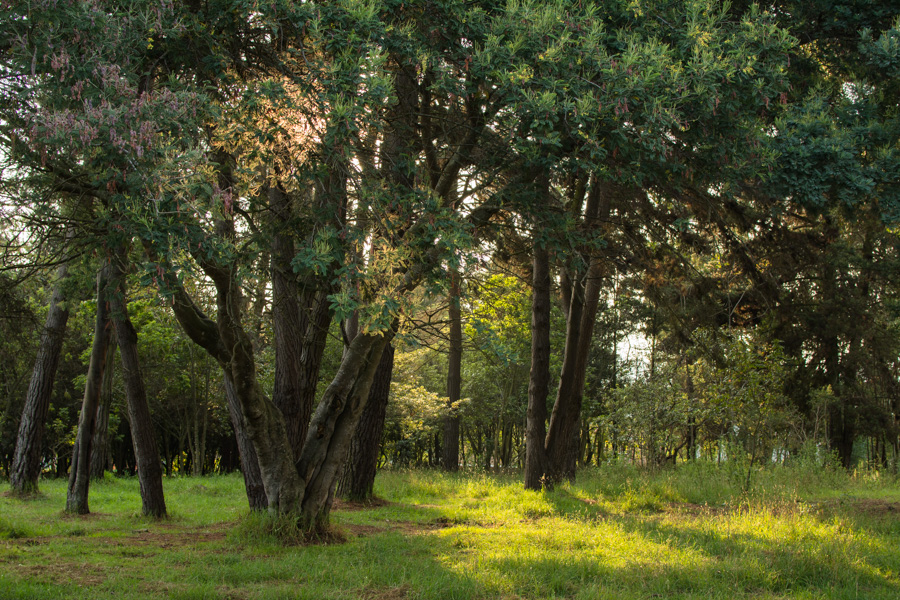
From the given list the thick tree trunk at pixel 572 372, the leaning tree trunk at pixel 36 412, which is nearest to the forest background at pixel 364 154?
the thick tree trunk at pixel 572 372

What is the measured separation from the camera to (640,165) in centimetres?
661

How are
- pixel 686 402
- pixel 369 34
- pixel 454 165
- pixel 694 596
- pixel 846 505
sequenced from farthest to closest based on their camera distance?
1. pixel 686 402
2. pixel 846 505
3. pixel 454 165
4. pixel 369 34
5. pixel 694 596

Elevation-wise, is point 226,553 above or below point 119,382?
below

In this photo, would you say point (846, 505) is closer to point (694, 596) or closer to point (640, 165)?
point (694, 596)

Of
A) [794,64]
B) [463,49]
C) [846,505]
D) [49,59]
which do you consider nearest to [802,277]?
[846,505]

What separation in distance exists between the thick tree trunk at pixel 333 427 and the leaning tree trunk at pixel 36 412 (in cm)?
836

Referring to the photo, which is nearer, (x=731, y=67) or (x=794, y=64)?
(x=731, y=67)

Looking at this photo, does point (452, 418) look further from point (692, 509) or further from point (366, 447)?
point (692, 509)

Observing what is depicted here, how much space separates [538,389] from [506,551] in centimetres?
634

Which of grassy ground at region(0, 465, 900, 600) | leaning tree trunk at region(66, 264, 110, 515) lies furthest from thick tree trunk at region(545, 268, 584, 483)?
leaning tree trunk at region(66, 264, 110, 515)

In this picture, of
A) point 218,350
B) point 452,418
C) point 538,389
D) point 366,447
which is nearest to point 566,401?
point 538,389

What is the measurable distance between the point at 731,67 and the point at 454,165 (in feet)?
10.6

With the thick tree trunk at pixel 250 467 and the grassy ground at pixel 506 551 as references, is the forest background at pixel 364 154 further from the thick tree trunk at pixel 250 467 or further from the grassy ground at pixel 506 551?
the grassy ground at pixel 506 551

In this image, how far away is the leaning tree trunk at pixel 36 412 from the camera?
13.8m
